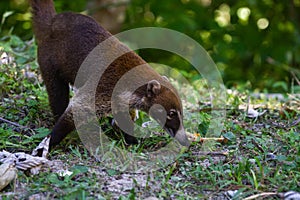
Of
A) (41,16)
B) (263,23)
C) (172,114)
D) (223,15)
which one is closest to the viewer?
(172,114)

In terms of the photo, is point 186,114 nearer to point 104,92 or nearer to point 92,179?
point 104,92

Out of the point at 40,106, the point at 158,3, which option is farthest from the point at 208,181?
the point at 158,3

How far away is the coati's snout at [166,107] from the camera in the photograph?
14.3ft

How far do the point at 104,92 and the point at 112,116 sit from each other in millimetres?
235

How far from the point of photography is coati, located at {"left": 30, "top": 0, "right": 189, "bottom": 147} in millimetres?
4402

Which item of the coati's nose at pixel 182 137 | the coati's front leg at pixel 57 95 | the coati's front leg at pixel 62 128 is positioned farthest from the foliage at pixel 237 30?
the coati's front leg at pixel 62 128

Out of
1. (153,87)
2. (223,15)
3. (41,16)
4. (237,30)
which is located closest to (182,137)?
(153,87)

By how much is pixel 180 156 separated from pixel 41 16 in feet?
6.67

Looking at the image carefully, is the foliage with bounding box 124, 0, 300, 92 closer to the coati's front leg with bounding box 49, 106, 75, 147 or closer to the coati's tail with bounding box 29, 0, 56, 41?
the coati's tail with bounding box 29, 0, 56, 41

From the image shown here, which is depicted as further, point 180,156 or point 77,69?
point 77,69

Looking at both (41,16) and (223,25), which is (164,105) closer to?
(41,16)

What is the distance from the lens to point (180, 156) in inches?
157

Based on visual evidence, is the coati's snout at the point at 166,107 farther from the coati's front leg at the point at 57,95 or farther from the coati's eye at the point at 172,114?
the coati's front leg at the point at 57,95

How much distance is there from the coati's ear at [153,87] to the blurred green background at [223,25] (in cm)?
341
